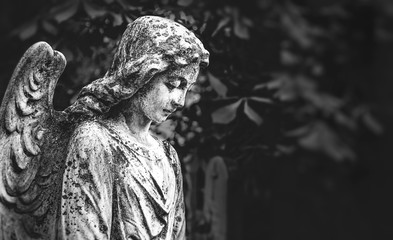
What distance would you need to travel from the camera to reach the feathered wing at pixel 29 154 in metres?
2.97

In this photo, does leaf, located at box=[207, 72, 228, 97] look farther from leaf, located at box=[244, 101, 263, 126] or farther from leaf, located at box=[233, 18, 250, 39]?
leaf, located at box=[233, 18, 250, 39]

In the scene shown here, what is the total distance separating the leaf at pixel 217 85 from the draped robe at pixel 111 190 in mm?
1264

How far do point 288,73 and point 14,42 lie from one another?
3.84ft

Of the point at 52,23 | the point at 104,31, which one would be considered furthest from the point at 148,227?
the point at 52,23

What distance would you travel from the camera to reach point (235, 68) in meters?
4.45

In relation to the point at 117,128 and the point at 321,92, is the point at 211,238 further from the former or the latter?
the point at 117,128

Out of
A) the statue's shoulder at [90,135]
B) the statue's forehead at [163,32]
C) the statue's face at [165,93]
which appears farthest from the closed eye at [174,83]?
the statue's shoulder at [90,135]

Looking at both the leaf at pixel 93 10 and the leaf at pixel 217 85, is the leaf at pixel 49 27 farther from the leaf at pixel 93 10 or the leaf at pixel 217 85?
the leaf at pixel 217 85

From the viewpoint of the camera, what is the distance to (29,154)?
2982mm

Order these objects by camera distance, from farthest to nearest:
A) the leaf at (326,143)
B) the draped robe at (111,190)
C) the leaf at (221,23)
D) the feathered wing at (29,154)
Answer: the leaf at (326,143) → the leaf at (221,23) → the feathered wing at (29,154) → the draped robe at (111,190)

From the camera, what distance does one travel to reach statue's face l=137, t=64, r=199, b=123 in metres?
3.02

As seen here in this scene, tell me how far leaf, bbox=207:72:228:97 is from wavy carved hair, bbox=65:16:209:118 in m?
1.26

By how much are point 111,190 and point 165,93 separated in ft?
0.99

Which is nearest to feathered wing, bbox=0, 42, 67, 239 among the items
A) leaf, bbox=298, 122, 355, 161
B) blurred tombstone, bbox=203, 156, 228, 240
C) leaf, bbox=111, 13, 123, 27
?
leaf, bbox=111, 13, 123, 27
